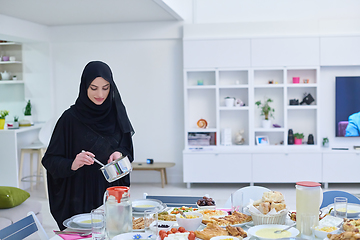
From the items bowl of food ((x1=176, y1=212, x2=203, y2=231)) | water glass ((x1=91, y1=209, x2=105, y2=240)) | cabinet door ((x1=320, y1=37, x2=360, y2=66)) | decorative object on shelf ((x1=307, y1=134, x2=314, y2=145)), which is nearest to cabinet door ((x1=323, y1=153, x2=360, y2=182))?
decorative object on shelf ((x1=307, y1=134, x2=314, y2=145))

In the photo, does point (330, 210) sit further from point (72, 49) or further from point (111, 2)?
point (72, 49)

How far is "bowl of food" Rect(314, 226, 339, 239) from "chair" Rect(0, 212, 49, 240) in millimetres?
1278

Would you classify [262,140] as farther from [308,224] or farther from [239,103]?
[308,224]

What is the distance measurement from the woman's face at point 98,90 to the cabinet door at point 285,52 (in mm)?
3885

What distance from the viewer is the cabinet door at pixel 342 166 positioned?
5555 millimetres

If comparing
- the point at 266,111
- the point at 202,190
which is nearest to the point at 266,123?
the point at 266,111

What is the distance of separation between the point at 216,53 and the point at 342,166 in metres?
2.42

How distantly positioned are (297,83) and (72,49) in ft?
11.8

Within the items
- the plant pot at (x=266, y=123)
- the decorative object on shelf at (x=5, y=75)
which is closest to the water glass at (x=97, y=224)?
the plant pot at (x=266, y=123)

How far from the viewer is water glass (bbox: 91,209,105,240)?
1596 millimetres

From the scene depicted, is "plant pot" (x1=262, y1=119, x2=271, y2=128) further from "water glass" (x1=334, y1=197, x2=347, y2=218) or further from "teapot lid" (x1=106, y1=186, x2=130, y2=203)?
"teapot lid" (x1=106, y1=186, x2=130, y2=203)

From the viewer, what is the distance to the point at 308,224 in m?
1.59

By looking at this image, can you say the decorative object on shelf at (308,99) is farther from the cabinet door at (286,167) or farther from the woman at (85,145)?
the woman at (85,145)

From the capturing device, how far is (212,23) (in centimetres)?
595
